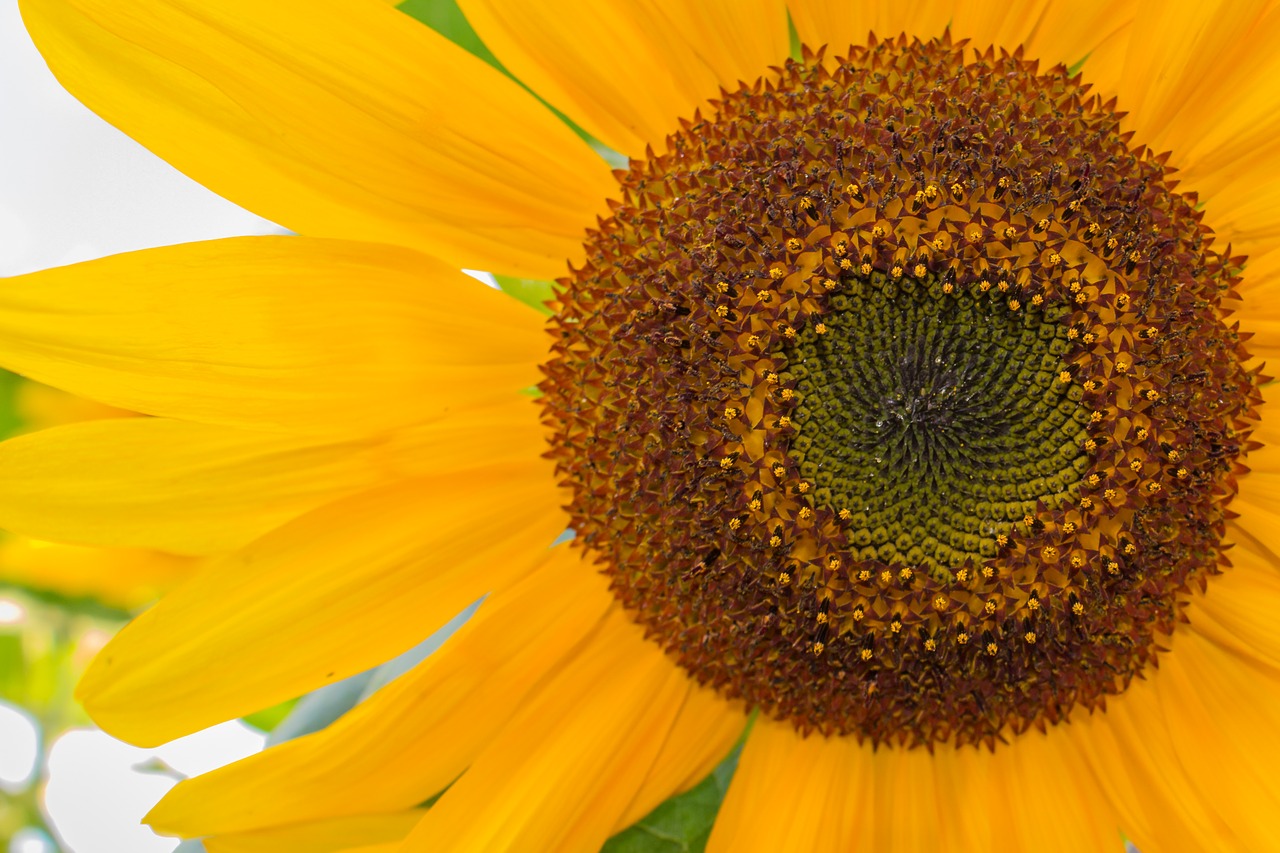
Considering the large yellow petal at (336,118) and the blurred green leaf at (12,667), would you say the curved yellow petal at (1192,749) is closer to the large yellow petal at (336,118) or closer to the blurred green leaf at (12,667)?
the large yellow petal at (336,118)

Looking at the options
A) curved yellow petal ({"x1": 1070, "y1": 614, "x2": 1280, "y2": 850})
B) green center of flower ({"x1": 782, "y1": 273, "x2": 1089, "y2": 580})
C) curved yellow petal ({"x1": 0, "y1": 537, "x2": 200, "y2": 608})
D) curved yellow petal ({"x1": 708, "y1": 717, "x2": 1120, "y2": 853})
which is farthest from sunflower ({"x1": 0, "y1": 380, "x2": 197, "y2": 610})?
curved yellow petal ({"x1": 1070, "y1": 614, "x2": 1280, "y2": 850})

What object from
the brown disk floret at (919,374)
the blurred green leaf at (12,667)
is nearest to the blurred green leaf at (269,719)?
the blurred green leaf at (12,667)

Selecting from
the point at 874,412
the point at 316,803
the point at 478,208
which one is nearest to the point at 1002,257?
the point at 874,412

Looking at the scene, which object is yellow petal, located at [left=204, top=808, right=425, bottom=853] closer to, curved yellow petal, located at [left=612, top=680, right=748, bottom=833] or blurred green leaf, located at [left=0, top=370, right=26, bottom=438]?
curved yellow petal, located at [left=612, top=680, right=748, bottom=833]

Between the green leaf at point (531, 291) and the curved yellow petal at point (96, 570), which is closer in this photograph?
the green leaf at point (531, 291)

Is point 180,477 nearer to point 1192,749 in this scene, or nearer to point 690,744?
point 690,744

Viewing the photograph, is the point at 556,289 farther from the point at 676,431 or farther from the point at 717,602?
the point at 717,602

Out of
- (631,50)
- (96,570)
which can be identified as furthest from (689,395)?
(96,570)
